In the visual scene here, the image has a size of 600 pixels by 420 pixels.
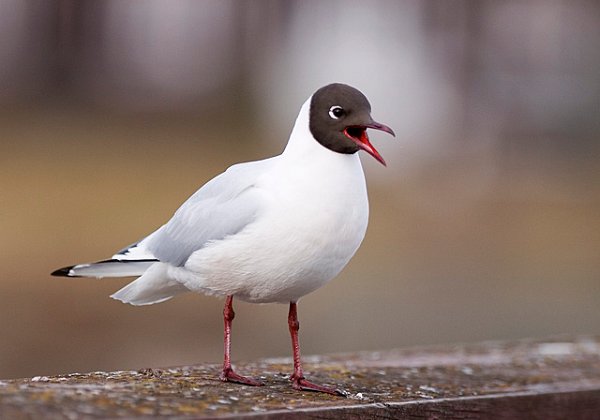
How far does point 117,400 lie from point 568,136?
11267mm

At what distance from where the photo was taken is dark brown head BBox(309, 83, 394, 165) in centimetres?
285

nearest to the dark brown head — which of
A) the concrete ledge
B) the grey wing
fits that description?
the grey wing

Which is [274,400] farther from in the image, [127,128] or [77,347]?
[127,128]

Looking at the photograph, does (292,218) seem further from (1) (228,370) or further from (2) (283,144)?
(2) (283,144)

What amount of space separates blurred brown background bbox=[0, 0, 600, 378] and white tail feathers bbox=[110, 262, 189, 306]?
9.63ft

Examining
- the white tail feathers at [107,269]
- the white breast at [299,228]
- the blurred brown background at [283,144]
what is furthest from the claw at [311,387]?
the blurred brown background at [283,144]

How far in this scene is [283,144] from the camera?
11891 millimetres

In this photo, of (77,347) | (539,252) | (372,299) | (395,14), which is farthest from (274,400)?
(395,14)

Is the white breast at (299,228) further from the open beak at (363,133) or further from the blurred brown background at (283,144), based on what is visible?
the blurred brown background at (283,144)

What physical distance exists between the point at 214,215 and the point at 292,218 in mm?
278

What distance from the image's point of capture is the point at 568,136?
13195mm

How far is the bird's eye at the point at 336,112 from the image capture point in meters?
2.86

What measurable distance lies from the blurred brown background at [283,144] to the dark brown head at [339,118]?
3.48 metres

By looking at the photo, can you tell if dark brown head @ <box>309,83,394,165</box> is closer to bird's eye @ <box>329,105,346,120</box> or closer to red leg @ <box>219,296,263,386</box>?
bird's eye @ <box>329,105,346,120</box>
